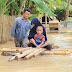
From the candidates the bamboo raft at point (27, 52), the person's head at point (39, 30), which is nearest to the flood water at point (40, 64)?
the bamboo raft at point (27, 52)

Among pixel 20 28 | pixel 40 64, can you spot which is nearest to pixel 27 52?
pixel 40 64

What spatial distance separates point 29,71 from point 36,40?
1984 mm

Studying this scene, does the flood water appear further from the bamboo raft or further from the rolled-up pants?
the rolled-up pants

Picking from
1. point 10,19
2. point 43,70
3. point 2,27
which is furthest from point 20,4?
point 43,70

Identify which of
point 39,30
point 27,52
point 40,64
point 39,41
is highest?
point 39,30

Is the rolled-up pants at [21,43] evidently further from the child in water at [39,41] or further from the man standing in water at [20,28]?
the child in water at [39,41]

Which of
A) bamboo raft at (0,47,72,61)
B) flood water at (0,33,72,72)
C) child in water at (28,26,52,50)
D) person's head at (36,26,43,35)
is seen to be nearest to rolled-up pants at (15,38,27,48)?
child in water at (28,26,52,50)

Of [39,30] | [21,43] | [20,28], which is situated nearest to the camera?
[39,30]

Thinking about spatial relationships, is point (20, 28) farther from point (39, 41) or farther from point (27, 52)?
point (27, 52)

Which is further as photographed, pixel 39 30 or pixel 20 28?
pixel 20 28

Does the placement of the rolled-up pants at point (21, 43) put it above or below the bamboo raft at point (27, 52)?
above

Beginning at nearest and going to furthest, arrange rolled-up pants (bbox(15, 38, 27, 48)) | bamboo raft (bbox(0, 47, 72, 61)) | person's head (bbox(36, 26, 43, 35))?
bamboo raft (bbox(0, 47, 72, 61)) < person's head (bbox(36, 26, 43, 35)) < rolled-up pants (bbox(15, 38, 27, 48))

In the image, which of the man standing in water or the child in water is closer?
the child in water

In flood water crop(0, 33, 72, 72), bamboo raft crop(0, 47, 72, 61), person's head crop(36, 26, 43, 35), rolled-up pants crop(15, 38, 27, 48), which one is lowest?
flood water crop(0, 33, 72, 72)
